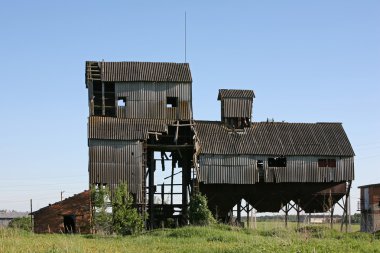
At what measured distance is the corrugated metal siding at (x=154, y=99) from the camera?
4825 centimetres

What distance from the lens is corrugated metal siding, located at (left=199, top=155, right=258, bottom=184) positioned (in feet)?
160

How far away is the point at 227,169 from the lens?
4900 centimetres

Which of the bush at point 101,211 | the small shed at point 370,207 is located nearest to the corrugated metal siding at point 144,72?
the bush at point 101,211

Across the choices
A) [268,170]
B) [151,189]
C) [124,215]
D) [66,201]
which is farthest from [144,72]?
[268,170]

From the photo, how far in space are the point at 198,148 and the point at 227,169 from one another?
2758 millimetres

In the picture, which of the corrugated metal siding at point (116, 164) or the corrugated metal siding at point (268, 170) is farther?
the corrugated metal siding at point (268, 170)

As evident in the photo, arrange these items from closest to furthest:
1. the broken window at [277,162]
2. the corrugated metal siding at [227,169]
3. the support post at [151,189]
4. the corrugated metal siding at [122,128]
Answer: the corrugated metal siding at [122,128] → the support post at [151,189] → the corrugated metal siding at [227,169] → the broken window at [277,162]

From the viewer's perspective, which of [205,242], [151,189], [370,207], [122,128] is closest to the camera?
[205,242]

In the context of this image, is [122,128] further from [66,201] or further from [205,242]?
[205,242]

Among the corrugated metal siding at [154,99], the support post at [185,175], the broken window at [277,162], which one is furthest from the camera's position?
the broken window at [277,162]

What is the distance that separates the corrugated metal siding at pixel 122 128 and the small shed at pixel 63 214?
4.39 meters

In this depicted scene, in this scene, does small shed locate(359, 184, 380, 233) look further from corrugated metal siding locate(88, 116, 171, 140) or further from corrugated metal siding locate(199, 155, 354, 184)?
corrugated metal siding locate(88, 116, 171, 140)

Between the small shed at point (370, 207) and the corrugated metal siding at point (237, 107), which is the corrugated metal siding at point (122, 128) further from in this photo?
the small shed at point (370, 207)

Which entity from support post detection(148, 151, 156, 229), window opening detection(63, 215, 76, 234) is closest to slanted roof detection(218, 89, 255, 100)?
support post detection(148, 151, 156, 229)
